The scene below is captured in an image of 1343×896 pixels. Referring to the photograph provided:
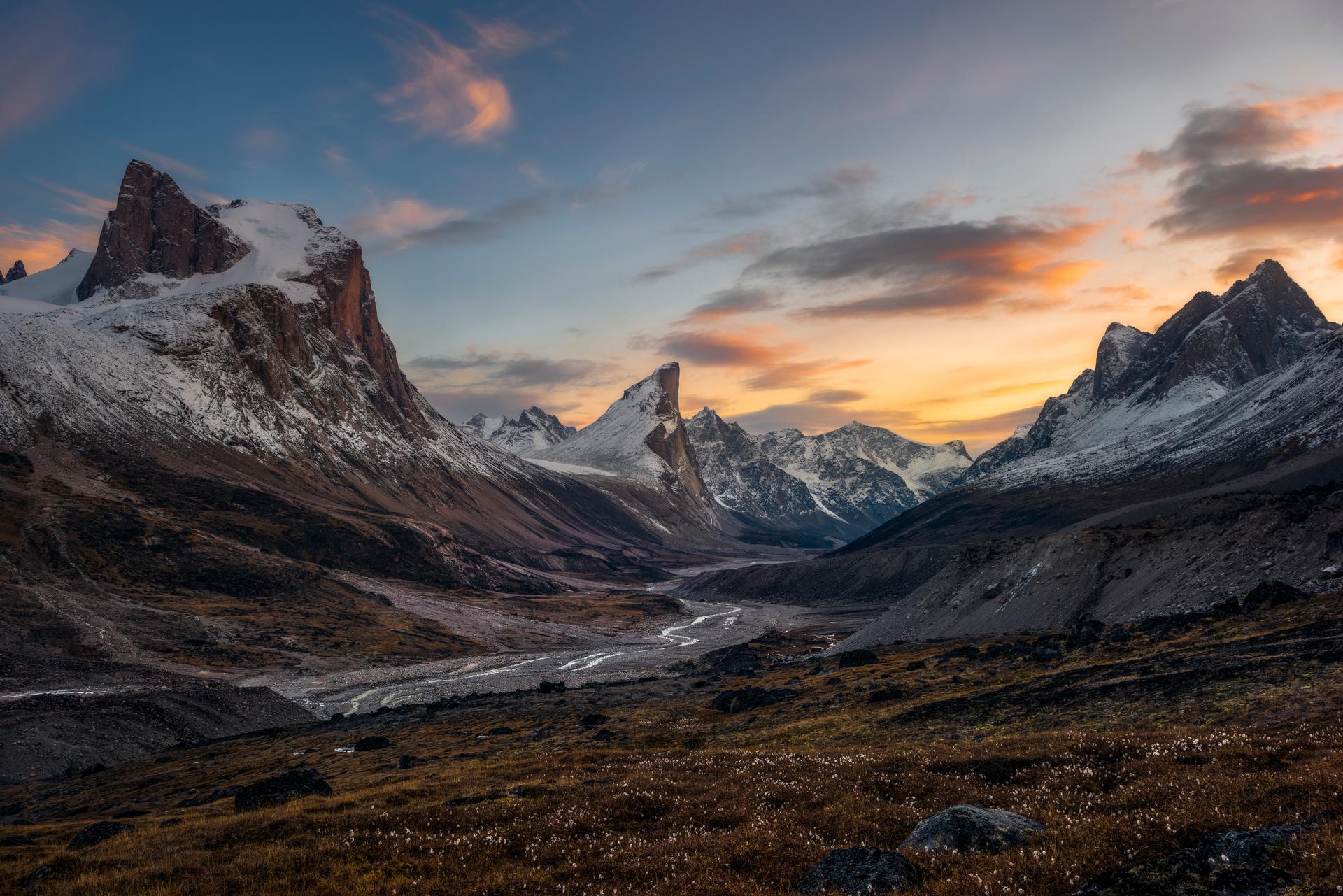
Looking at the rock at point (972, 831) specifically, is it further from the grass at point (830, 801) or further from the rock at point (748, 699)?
the rock at point (748, 699)

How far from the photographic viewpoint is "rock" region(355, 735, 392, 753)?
63412 mm

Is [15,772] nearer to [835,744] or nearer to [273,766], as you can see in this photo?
[273,766]

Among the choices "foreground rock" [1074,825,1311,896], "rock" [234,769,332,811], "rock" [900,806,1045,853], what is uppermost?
"foreground rock" [1074,825,1311,896]

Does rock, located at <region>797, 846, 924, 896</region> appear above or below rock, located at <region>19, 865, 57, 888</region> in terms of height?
above

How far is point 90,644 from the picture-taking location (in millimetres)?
114000

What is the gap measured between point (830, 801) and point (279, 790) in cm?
2521

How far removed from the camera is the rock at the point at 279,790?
31.5 meters

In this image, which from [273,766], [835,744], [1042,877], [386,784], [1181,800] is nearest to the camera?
[1042,877]

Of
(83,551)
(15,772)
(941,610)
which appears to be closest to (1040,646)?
(941,610)

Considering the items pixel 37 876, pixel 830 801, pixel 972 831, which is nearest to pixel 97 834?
pixel 37 876

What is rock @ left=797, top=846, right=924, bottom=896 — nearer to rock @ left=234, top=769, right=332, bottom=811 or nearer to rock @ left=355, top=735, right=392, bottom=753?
rock @ left=234, top=769, right=332, bottom=811

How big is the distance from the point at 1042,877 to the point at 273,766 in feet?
202

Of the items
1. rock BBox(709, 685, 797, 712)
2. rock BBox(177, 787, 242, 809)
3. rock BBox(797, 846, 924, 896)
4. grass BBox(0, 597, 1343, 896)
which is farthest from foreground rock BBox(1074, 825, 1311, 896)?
rock BBox(709, 685, 797, 712)

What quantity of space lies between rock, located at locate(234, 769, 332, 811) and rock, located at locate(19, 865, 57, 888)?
33.8ft
